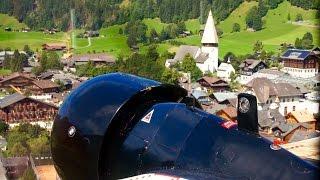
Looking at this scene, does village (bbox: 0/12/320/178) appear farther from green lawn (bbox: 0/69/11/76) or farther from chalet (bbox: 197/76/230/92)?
green lawn (bbox: 0/69/11/76)

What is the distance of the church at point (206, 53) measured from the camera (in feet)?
91.2

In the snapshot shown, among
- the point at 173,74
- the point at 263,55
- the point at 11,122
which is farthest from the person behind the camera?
the point at 263,55

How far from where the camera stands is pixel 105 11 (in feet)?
143

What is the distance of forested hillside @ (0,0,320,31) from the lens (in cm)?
4278

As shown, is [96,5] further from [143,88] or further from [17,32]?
[143,88]

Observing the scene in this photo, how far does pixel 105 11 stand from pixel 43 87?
75.7 feet

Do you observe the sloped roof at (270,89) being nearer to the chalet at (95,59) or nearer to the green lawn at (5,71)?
the chalet at (95,59)

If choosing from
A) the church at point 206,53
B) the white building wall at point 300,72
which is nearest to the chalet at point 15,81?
the church at point 206,53

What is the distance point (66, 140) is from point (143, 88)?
0.26 m

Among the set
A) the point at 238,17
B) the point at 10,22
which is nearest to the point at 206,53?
the point at 238,17

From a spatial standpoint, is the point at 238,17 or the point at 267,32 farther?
the point at 238,17

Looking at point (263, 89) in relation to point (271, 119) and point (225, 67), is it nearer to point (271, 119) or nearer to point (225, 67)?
point (271, 119)

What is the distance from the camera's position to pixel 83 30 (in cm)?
4069

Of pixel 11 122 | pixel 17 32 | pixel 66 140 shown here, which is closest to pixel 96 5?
pixel 17 32
